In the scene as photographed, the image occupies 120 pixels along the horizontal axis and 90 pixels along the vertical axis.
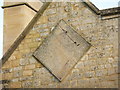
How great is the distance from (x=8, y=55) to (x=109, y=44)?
2351 mm

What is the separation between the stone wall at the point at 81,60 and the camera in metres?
6.13

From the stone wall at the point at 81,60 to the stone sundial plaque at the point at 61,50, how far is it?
0.30ft

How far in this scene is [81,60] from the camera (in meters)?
6.34

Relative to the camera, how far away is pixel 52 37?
669cm

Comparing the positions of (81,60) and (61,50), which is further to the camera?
(61,50)

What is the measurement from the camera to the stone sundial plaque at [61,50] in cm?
640

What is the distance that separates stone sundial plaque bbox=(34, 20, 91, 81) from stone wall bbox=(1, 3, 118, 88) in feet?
0.30

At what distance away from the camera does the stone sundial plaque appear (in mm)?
6398

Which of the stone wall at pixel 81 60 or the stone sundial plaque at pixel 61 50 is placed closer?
the stone wall at pixel 81 60

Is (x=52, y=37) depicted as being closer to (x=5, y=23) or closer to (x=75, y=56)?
(x=75, y=56)

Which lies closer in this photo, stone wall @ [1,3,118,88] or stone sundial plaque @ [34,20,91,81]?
stone wall @ [1,3,118,88]

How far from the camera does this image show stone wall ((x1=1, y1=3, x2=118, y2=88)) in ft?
20.1

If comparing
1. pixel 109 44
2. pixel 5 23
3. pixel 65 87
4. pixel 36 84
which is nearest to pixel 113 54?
pixel 109 44

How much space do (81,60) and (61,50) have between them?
49 cm
